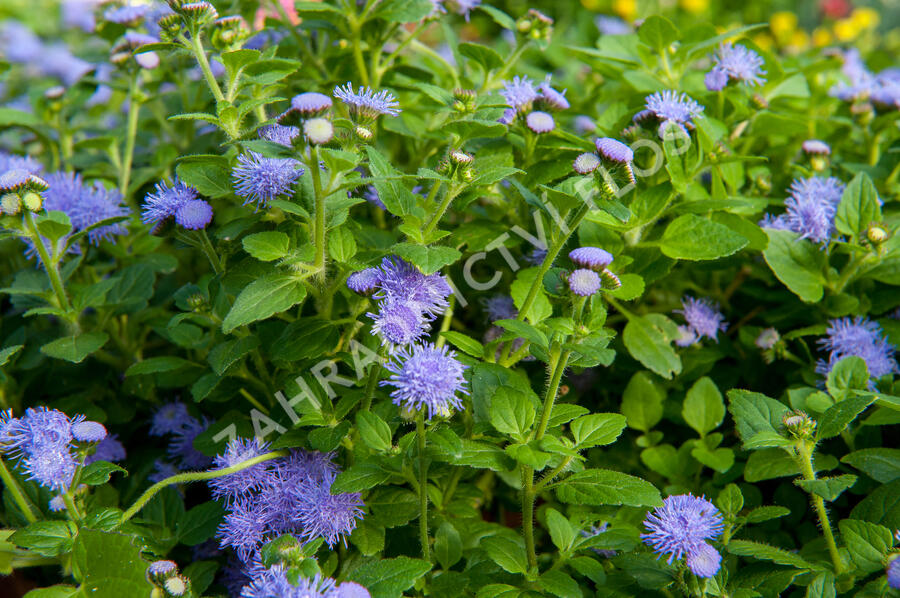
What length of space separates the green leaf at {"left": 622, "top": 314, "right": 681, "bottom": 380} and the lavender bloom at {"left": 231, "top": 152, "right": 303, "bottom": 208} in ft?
2.81

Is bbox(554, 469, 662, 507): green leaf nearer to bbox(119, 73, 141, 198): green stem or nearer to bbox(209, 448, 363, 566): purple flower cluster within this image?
bbox(209, 448, 363, 566): purple flower cluster

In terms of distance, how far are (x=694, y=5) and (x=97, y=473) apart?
4.50m

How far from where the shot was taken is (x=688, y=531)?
122 cm

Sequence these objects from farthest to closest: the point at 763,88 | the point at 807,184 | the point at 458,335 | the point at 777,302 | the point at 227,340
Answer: the point at 763,88 < the point at 777,302 < the point at 807,184 < the point at 227,340 < the point at 458,335

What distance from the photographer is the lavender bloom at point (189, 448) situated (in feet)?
5.63

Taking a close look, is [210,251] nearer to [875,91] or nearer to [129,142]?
[129,142]

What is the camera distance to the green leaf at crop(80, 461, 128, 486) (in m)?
1.31

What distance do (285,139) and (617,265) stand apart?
0.78 meters

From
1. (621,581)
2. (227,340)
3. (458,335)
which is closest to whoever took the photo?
(621,581)

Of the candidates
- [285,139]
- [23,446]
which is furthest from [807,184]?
[23,446]

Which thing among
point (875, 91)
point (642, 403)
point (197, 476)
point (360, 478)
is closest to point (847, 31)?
point (875, 91)

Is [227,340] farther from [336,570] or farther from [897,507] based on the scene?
[897,507]

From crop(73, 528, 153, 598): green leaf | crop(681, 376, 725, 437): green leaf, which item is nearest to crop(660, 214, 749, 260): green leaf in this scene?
crop(681, 376, 725, 437): green leaf

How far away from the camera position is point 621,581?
1.32 m
